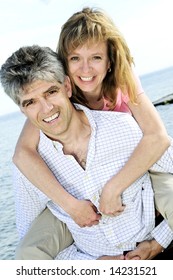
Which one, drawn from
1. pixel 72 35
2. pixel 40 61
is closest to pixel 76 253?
pixel 40 61

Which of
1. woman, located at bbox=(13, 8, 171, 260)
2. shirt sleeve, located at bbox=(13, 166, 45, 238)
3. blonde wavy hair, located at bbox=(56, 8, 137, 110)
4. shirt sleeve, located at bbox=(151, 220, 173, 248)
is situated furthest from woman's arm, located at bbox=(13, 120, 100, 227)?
blonde wavy hair, located at bbox=(56, 8, 137, 110)

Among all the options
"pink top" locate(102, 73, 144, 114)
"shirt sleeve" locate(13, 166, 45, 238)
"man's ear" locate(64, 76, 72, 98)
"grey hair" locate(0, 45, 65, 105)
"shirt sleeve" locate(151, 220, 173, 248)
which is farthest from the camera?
"pink top" locate(102, 73, 144, 114)

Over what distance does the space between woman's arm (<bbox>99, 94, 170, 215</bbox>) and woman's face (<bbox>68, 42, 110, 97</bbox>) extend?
499mm

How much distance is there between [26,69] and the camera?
8.97 ft

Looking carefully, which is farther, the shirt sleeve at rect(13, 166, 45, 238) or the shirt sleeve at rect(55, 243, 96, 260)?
the shirt sleeve at rect(13, 166, 45, 238)

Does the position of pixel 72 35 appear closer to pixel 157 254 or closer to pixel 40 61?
pixel 40 61

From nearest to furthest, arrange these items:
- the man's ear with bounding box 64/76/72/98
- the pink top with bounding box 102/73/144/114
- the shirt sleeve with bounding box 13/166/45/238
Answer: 1. the man's ear with bounding box 64/76/72/98
2. the shirt sleeve with bounding box 13/166/45/238
3. the pink top with bounding box 102/73/144/114

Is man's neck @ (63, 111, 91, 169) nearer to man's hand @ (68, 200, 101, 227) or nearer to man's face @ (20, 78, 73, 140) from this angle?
man's face @ (20, 78, 73, 140)

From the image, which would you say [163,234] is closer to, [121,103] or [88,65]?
[121,103]

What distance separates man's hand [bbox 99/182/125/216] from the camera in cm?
279

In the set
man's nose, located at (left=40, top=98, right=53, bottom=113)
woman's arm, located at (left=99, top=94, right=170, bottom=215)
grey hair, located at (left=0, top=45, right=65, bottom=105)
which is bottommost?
woman's arm, located at (left=99, top=94, right=170, bottom=215)

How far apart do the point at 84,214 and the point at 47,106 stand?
0.67 metres

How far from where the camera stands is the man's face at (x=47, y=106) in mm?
2770
